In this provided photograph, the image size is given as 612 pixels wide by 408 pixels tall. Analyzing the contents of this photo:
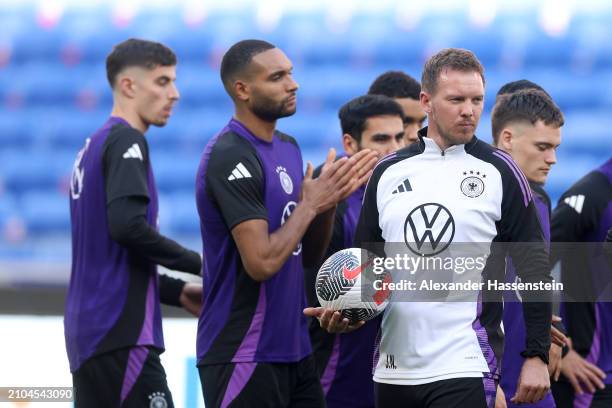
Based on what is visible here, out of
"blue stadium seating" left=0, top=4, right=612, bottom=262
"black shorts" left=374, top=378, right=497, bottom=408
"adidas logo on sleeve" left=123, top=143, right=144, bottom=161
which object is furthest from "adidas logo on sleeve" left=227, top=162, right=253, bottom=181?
"blue stadium seating" left=0, top=4, right=612, bottom=262

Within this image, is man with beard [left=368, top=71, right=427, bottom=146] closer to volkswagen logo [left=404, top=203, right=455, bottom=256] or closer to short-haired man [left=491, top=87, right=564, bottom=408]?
short-haired man [left=491, top=87, right=564, bottom=408]

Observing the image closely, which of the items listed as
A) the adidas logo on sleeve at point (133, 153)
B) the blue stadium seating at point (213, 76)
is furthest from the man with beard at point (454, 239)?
the blue stadium seating at point (213, 76)

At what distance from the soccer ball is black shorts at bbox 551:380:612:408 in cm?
185

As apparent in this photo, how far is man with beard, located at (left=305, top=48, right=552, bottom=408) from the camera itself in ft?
13.9

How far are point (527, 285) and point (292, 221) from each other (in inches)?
41.1

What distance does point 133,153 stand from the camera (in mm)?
5324

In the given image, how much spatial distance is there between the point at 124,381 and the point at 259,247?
39.8 inches

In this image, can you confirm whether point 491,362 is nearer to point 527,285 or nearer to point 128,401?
point 527,285

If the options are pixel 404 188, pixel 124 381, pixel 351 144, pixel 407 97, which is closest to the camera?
pixel 404 188

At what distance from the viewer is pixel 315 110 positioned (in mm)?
13234

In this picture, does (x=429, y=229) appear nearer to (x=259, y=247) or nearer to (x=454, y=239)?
(x=454, y=239)

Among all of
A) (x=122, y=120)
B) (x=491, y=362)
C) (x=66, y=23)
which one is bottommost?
(x=491, y=362)

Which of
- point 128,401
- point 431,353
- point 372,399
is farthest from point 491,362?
point 128,401

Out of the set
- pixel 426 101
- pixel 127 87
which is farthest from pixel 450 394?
pixel 127 87
